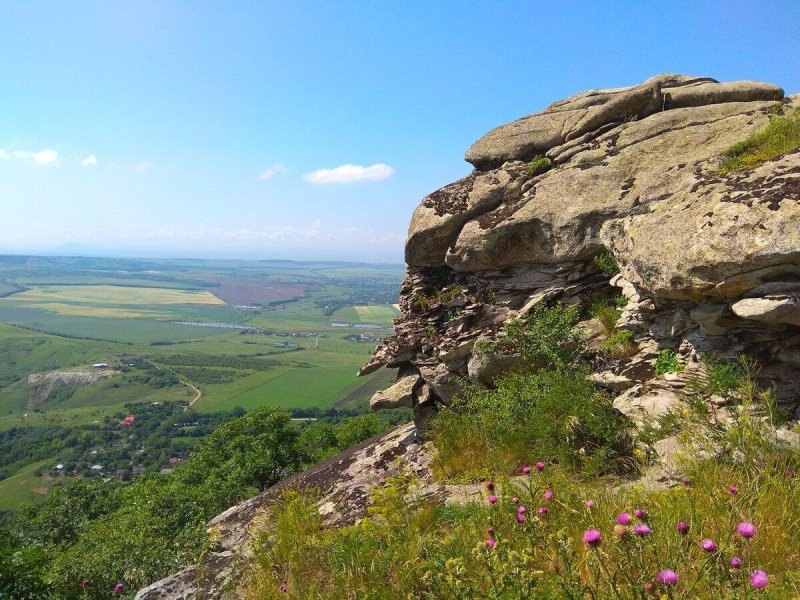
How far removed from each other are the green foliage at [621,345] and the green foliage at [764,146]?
392 cm

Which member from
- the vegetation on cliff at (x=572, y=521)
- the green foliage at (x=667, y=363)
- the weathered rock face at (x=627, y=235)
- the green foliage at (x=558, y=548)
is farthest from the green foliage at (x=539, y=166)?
the green foliage at (x=558, y=548)

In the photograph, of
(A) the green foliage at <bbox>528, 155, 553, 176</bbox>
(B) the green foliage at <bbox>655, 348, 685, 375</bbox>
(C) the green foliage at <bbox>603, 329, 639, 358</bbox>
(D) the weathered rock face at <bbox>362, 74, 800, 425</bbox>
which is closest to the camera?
(D) the weathered rock face at <bbox>362, 74, 800, 425</bbox>

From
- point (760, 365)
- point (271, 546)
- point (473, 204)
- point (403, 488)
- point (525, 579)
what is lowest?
point (271, 546)

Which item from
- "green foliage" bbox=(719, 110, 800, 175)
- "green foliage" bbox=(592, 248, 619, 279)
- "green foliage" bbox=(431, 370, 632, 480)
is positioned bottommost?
"green foliage" bbox=(431, 370, 632, 480)

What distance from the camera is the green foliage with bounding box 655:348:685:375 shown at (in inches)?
322

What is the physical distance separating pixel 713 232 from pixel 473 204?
6.81 meters

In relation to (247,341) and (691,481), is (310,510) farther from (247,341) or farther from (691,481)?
(247,341)

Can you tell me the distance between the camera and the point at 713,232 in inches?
283

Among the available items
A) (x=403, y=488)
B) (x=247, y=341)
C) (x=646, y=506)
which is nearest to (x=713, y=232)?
(x=646, y=506)

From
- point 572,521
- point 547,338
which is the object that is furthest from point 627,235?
point 572,521

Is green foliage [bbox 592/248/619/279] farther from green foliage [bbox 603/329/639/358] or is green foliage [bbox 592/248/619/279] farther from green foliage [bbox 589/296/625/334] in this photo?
green foliage [bbox 603/329/639/358]

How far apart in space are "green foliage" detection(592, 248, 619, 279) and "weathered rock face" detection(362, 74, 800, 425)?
0.49ft

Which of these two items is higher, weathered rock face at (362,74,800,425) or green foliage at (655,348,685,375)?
weathered rock face at (362,74,800,425)

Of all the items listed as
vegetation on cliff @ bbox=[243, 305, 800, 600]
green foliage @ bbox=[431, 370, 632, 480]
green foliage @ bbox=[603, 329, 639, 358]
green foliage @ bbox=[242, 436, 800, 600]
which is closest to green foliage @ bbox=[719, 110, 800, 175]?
green foliage @ bbox=[603, 329, 639, 358]
